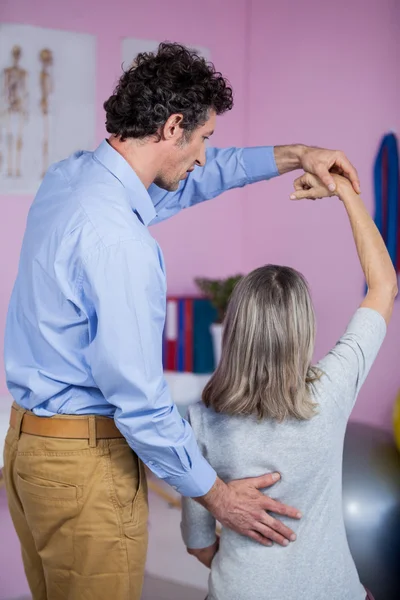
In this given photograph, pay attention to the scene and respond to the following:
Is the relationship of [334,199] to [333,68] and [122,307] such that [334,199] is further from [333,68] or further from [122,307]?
[122,307]

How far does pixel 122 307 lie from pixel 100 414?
0.29m

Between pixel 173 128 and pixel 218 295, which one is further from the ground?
pixel 173 128

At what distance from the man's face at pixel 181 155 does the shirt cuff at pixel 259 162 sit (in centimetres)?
47

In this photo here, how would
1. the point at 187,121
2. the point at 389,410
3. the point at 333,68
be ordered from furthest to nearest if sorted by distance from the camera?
the point at 333,68
the point at 389,410
the point at 187,121

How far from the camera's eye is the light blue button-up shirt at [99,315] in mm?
1366

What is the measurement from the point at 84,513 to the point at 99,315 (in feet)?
1.43

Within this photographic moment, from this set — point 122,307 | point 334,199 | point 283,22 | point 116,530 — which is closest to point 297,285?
point 122,307

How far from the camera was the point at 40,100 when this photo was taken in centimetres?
380

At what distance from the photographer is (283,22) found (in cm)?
406

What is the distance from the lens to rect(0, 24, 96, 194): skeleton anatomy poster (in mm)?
3727

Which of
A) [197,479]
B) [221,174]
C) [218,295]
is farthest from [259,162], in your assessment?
[218,295]

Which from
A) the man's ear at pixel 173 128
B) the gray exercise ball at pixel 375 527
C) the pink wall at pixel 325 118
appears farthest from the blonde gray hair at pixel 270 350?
the pink wall at pixel 325 118

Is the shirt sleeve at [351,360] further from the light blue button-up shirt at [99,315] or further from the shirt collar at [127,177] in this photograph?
the shirt collar at [127,177]

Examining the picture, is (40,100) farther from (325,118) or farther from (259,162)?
(259,162)
